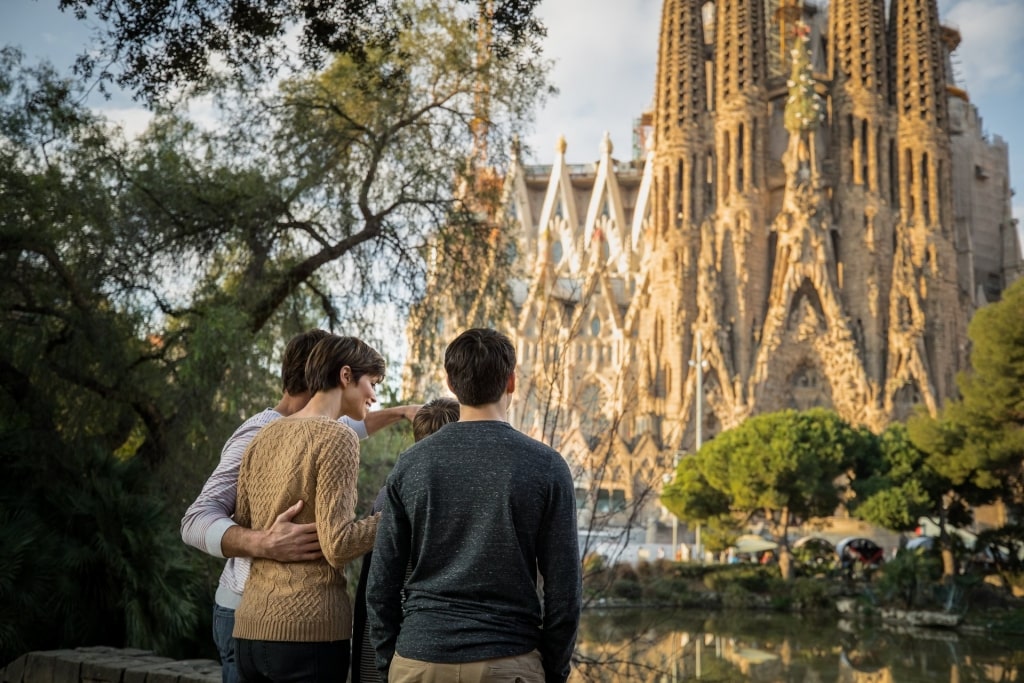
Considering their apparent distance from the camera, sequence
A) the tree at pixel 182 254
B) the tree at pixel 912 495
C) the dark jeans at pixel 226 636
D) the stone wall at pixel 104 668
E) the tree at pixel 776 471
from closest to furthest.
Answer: the dark jeans at pixel 226 636
the stone wall at pixel 104 668
the tree at pixel 182 254
the tree at pixel 912 495
the tree at pixel 776 471

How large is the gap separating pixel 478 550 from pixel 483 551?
0.03ft

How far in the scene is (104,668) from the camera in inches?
163

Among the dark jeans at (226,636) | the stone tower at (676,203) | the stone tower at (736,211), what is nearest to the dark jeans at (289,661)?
the dark jeans at (226,636)

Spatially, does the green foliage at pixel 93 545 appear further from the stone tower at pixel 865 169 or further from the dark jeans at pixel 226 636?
the stone tower at pixel 865 169

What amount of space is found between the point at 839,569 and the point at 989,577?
2.96m

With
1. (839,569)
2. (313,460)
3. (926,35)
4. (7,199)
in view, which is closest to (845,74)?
(926,35)

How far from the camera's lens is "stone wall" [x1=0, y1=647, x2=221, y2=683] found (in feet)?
13.1

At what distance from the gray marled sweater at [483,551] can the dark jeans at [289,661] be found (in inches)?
9.9

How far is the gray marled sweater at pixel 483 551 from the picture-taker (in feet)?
6.63

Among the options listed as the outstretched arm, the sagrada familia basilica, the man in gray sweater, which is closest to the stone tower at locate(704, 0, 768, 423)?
the sagrada familia basilica

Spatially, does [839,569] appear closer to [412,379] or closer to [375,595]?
[412,379]

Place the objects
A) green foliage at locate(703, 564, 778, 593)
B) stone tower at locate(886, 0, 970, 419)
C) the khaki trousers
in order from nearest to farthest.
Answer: the khaki trousers, green foliage at locate(703, 564, 778, 593), stone tower at locate(886, 0, 970, 419)

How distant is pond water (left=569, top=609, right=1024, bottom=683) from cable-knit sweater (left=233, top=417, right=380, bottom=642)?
320 inches

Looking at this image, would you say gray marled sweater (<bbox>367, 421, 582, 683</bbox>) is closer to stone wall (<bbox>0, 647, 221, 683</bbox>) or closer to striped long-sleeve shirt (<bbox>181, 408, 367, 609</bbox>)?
striped long-sleeve shirt (<bbox>181, 408, 367, 609</bbox>)
